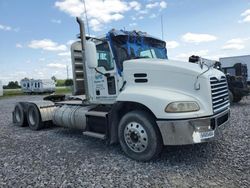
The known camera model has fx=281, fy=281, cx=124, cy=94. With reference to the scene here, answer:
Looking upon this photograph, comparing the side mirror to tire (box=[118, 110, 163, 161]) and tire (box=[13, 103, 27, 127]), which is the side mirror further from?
tire (box=[13, 103, 27, 127])

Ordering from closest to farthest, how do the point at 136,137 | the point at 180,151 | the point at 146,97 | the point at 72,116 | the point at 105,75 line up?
the point at 146,97 < the point at 136,137 < the point at 180,151 < the point at 105,75 < the point at 72,116

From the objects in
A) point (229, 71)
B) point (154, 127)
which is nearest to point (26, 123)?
point (154, 127)

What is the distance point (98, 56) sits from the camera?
21.2ft

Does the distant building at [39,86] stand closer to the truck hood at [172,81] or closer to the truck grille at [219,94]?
the truck hood at [172,81]

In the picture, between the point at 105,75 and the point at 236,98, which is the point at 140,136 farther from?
the point at 236,98

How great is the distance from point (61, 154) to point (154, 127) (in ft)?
7.66

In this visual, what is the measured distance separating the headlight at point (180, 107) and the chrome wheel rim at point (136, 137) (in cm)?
72

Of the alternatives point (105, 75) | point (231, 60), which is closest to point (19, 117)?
point (105, 75)

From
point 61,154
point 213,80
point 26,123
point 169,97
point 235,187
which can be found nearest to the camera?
point 235,187

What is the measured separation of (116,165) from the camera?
17.3 feet

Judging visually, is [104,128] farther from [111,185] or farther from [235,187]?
[235,187]

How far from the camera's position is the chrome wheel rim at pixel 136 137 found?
526cm

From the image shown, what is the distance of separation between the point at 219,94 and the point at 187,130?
1.21 meters

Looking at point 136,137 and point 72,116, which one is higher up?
point 72,116
